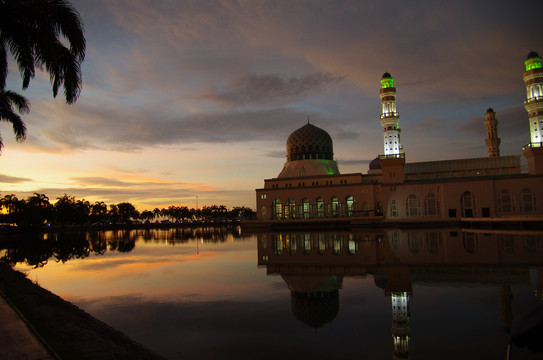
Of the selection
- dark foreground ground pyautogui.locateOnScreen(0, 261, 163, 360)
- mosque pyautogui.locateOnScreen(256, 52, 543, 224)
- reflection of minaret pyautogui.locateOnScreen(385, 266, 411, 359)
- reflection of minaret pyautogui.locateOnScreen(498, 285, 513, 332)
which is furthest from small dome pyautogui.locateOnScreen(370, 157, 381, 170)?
dark foreground ground pyautogui.locateOnScreen(0, 261, 163, 360)

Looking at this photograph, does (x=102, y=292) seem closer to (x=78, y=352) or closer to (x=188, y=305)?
(x=188, y=305)

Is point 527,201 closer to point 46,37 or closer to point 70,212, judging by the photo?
point 46,37

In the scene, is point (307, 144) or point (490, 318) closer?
point (490, 318)

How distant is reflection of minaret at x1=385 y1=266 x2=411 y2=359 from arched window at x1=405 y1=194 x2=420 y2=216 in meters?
46.4

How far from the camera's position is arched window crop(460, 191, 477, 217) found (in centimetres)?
5597

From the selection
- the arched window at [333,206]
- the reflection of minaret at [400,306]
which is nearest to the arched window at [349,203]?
the arched window at [333,206]

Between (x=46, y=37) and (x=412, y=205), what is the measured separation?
183 feet

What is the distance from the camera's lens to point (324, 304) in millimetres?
10016

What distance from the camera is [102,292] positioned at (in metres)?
12.9

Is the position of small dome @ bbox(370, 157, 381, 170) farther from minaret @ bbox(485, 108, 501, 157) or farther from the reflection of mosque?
the reflection of mosque

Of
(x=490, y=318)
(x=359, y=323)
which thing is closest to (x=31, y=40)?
(x=359, y=323)

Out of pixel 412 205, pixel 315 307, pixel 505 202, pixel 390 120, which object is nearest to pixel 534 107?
pixel 505 202

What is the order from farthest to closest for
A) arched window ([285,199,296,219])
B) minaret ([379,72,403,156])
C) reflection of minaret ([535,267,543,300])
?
arched window ([285,199,296,219])
minaret ([379,72,403,156])
reflection of minaret ([535,267,543,300])

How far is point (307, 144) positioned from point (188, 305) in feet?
209
